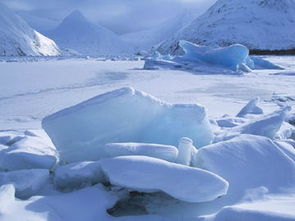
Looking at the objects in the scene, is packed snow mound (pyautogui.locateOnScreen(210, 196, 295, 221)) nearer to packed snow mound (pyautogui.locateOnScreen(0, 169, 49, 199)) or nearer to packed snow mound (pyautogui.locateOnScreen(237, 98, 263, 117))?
packed snow mound (pyautogui.locateOnScreen(0, 169, 49, 199))

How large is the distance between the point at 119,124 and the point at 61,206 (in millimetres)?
751

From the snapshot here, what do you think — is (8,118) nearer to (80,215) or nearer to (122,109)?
(122,109)

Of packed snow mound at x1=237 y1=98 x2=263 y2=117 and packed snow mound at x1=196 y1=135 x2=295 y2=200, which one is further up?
packed snow mound at x1=196 y1=135 x2=295 y2=200

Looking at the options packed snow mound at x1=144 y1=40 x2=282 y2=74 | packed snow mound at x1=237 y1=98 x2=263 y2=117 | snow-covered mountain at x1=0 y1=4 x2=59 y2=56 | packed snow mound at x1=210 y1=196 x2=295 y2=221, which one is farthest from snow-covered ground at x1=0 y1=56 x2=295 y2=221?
snow-covered mountain at x1=0 y1=4 x2=59 y2=56

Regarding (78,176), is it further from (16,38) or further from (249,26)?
(16,38)

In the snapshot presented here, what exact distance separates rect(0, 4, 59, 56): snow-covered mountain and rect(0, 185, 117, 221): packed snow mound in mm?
90620

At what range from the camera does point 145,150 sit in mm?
1974

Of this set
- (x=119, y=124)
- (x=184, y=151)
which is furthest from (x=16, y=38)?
(x=184, y=151)

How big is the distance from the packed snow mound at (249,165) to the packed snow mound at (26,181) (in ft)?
2.81

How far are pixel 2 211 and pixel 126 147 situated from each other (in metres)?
0.70

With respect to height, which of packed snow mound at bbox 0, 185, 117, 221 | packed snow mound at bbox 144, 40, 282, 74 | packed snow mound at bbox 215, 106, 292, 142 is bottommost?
packed snow mound at bbox 144, 40, 282, 74

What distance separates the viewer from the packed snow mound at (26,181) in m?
1.85

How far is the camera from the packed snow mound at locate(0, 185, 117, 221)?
160 centimetres

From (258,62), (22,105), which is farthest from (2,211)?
(258,62)
